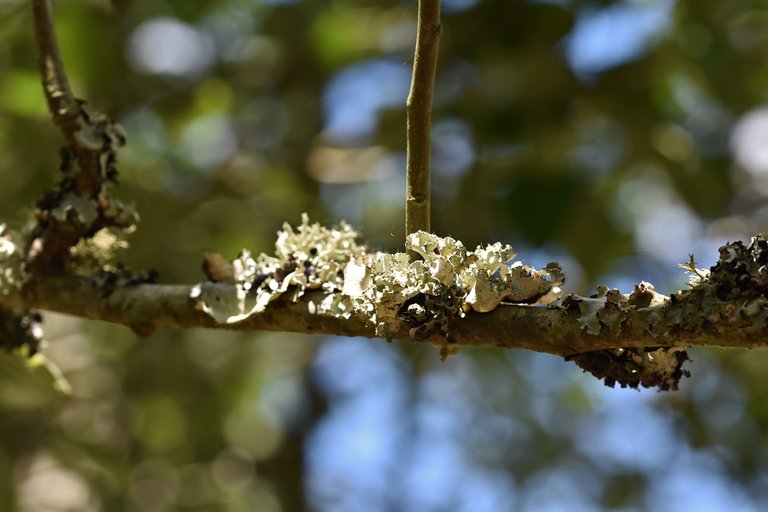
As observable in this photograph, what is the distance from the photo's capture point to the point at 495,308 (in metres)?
0.91

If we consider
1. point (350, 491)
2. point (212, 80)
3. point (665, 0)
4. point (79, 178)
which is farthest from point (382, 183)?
point (79, 178)

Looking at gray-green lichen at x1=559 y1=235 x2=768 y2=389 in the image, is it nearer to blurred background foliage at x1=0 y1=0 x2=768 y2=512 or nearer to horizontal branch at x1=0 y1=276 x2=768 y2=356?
horizontal branch at x1=0 y1=276 x2=768 y2=356

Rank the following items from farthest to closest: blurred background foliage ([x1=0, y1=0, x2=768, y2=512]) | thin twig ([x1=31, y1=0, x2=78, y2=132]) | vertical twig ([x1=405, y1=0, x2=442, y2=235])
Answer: blurred background foliage ([x1=0, y1=0, x2=768, y2=512]) → thin twig ([x1=31, y1=0, x2=78, y2=132]) → vertical twig ([x1=405, y1=0, x2=442, y2=235])

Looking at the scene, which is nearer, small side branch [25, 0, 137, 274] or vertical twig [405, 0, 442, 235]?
vertical twig [405, 0, 442, 235]

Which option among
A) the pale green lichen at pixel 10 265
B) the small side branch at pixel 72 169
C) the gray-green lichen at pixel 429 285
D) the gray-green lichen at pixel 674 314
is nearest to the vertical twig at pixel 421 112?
the gray-green lichen at pixel 429 285

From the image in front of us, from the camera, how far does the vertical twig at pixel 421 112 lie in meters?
0.90

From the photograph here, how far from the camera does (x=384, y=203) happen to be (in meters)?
3.30

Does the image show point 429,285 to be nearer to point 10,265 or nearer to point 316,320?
point 316,320

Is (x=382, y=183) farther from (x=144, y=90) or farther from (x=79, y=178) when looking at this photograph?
(x=79, y=178)

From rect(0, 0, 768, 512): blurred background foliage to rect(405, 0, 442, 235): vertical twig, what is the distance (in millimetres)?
1233

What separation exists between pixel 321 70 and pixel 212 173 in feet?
1.69

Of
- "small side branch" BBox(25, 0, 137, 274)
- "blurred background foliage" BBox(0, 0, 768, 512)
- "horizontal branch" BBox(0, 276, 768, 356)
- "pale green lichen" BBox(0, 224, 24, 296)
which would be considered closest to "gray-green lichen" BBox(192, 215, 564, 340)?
"horizontal branch" BBox(0, 276, 768, 356)

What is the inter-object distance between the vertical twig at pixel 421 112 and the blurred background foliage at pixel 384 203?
4.04ft

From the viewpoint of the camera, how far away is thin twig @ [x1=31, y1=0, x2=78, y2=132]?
1.18 m
